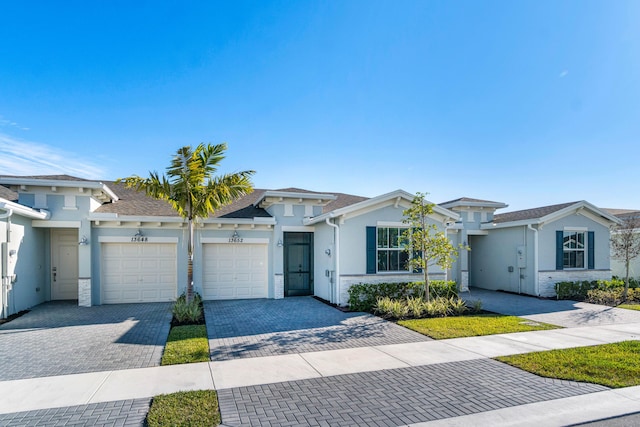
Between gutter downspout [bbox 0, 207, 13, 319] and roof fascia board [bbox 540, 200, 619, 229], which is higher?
roof fascia board [bbox 540, 200, 619, 229]

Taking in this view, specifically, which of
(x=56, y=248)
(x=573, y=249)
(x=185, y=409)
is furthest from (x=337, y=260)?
(x=573, y=249)

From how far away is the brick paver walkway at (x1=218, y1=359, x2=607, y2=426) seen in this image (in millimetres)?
4363

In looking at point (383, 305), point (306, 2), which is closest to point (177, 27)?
point (306, 2)

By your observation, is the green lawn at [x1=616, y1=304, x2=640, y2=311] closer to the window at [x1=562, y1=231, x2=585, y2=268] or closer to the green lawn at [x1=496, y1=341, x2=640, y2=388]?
the window at [x1=562, y1=231, x2=585, y2=268]

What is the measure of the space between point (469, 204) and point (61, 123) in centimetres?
1672

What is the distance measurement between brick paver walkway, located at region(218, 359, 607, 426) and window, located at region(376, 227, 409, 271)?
645cm

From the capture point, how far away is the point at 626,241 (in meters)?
14.7

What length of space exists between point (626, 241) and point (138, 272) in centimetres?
1904

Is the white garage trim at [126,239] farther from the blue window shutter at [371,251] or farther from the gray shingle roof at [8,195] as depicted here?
the blue window shutter at [371,251]

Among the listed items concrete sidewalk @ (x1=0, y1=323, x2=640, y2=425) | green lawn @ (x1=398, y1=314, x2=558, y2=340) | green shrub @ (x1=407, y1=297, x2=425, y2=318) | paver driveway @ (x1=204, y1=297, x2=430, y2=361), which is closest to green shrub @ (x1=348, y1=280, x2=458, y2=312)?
paver driveway @ (x1=204, y1=297, x2=430, y2=361)

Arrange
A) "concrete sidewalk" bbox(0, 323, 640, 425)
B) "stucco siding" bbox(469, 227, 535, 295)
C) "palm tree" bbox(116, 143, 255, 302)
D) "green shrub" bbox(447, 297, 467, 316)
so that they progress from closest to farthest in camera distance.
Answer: "concrete sidewalk" bbox(0, 323, 640, 425) < "palm tree" bbox(116, 143, 255, 302) < "green shrub" bbox(447, 297, 467, 316) < "stucco siding" bbox(469, 227, 535, 295)

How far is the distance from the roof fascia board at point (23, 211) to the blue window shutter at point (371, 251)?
10315 mm

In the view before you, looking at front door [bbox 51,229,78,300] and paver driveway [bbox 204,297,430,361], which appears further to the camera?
front door [bbox 51,229,78,300]

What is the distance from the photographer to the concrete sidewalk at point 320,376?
455 centimetres
